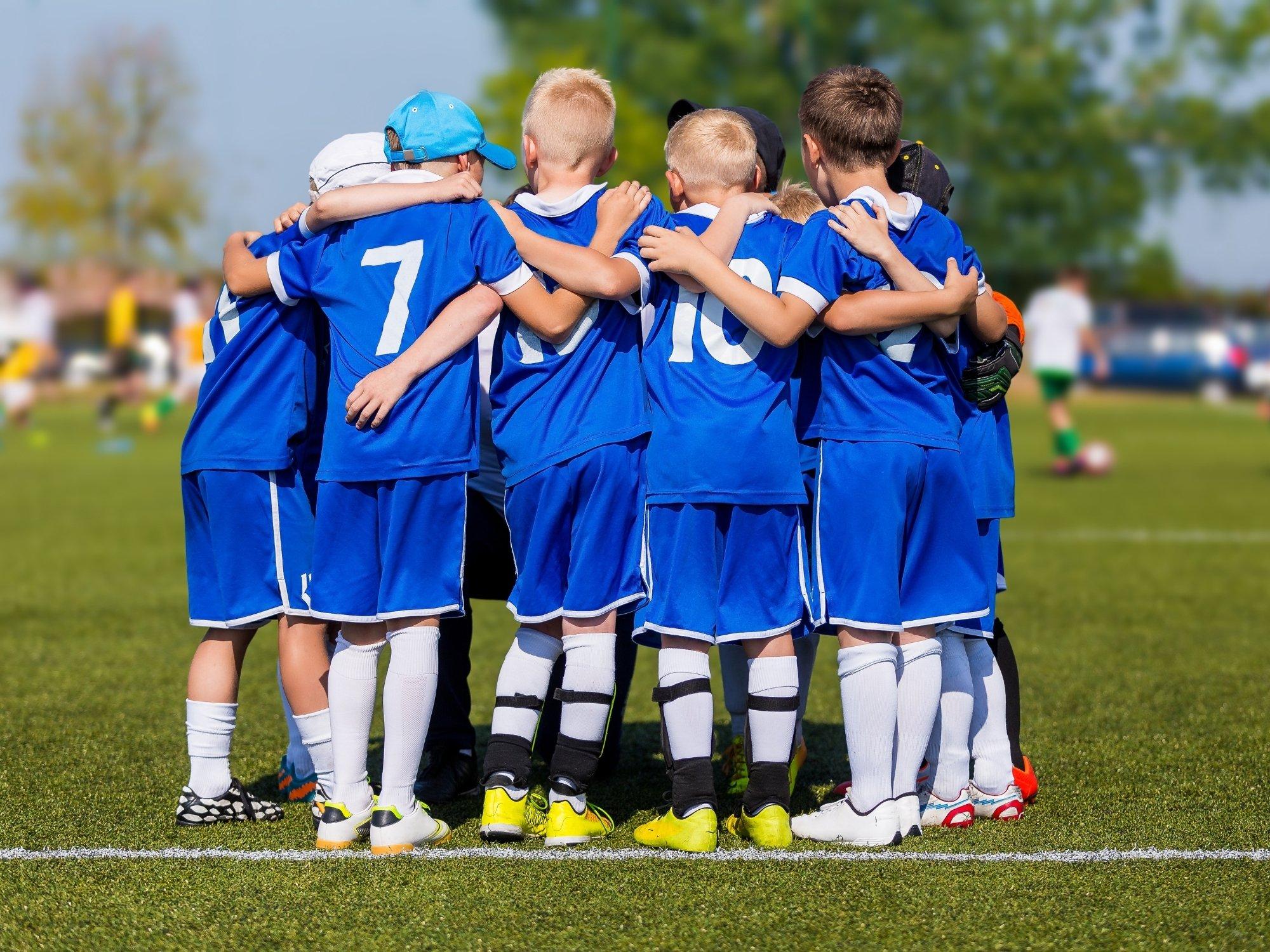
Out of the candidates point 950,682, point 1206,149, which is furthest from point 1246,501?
point 1206,149

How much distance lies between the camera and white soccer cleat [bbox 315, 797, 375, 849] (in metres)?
3.68

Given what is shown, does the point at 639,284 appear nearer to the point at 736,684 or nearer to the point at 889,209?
the point at 889,209

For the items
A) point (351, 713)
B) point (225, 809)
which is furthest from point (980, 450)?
point (225, 809)

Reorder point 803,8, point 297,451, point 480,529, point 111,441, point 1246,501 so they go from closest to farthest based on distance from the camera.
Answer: point 297,451
point 480,529
point 1246,501
point 111,441
point 803,8

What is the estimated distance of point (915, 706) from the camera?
3805mm

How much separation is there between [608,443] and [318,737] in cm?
116

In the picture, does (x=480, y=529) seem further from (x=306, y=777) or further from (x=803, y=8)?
(x=803, y=8)

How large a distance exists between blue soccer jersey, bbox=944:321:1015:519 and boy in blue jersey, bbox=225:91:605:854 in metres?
1.09

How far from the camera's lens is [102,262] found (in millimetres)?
52625

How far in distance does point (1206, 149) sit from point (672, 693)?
48808 mm

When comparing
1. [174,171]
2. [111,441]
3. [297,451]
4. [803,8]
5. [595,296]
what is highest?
[803,8]

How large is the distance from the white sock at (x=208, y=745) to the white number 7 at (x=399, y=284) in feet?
3.64

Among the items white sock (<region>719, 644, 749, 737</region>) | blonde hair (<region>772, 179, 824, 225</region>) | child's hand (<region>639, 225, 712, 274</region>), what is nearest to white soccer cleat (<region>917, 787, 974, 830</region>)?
white sock (<region>719, 644, 749, 737</region>)

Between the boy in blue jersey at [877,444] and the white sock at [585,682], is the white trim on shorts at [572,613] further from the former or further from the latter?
the boy in blue jersey at [877,444]
